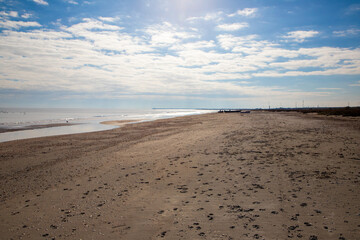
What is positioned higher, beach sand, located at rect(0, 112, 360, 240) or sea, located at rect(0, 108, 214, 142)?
sea, located at rect(0, 108, 214, 142)

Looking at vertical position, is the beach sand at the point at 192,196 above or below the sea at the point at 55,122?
below

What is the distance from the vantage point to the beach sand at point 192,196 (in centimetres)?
504

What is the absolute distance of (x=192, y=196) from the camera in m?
6.95

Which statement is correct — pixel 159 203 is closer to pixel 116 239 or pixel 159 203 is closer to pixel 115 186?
pixel 116 239

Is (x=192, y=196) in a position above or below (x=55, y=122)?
below

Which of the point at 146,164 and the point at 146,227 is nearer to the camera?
the point at 146,227

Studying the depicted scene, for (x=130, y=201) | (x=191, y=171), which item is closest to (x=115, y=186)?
(x=130, y=201)

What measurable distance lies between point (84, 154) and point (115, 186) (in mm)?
7477

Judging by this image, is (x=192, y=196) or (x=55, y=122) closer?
(x=192, y=196)

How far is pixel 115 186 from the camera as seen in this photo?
8.33 metres

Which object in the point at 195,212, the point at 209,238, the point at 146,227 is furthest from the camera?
the point at 195,212

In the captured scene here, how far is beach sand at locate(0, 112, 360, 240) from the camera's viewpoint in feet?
16.5

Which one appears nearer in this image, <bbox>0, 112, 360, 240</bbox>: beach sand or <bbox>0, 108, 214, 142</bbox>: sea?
<bbox>0, 112, 360, 240</bbox>: beach sand

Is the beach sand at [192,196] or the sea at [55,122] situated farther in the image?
the sea at [55,122]
